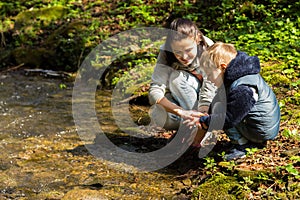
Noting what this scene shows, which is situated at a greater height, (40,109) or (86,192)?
(86,192)

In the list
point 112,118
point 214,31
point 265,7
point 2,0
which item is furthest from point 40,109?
point 2,0

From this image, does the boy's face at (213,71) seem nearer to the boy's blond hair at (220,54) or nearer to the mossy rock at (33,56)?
the boy's blond hair at (220,54)

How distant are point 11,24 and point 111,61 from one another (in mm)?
4255

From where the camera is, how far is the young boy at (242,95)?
10.6ft

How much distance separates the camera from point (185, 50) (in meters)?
3.78

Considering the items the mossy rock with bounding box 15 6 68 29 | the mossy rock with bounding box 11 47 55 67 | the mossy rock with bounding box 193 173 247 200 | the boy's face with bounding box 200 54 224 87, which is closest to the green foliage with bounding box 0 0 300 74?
the mossy rock with bounding box 15 6 68 29

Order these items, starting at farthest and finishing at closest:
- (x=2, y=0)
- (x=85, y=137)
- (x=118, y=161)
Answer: (x=2, y=0)
(x=85, y=137)
(x=118, y=161)

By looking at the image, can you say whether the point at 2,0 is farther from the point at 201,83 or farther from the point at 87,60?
the point at 201,83

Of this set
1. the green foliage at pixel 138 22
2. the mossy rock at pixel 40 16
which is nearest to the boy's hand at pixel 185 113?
the green foliage at pixel 138 22

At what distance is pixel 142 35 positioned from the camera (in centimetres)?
847

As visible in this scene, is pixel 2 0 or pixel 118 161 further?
pixel 2 0

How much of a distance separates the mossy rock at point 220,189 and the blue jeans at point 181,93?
0.89 meters

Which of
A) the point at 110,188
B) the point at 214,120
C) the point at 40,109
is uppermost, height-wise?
the point at 214,120

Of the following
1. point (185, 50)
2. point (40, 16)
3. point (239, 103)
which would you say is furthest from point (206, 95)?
point (40, 16)
